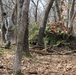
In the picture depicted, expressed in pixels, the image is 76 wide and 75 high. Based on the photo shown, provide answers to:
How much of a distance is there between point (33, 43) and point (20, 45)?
28.3 ft

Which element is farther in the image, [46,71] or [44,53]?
[44,53]

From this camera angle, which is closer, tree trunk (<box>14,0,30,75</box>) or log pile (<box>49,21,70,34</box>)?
tree trunk (<box>14,0,30,75</box>)

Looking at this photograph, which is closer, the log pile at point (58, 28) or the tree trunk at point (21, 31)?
the tree trunk at point (21, 31)

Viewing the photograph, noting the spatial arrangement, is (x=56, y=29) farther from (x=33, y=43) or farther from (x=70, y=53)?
(x=70, y=53)

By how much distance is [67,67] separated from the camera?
27.8 feet

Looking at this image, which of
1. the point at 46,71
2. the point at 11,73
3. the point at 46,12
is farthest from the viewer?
the point at 46,12

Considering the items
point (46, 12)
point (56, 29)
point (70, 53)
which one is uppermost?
point (46, 12)

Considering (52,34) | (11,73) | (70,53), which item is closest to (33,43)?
(52,34)

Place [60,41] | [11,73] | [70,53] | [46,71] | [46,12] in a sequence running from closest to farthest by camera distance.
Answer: [11,73] → [46,71] → [70,53] → [46,12] → [60,41]

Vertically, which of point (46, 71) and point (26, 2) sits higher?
point (26, 2)

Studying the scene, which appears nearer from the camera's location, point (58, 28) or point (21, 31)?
point (21, 31)

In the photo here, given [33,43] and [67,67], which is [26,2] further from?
[33,43]

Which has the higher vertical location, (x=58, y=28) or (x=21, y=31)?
(x=21, y=31)

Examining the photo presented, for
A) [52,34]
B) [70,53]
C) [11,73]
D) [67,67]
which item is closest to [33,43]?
[52,34]
